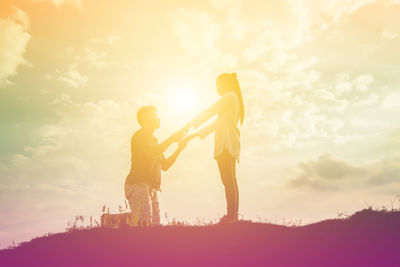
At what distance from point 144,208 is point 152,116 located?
2067 mm

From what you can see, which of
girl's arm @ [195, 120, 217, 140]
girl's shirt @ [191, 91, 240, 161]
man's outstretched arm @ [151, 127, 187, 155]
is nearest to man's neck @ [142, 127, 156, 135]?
man's outstretched arm @ [151, 127, 187, 155]

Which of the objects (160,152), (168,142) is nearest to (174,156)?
(168,142)

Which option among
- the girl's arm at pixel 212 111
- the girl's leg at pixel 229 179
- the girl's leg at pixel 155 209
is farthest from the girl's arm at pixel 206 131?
the girl's leg at pixel 155 209

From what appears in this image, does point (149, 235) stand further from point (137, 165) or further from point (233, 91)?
point (233, 91)

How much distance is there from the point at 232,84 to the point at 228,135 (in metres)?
1.31

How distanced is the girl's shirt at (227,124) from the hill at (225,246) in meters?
1.69

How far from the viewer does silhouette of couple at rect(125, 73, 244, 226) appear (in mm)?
9227

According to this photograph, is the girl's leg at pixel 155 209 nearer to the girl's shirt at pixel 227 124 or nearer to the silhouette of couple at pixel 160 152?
the silhouette of couple at pixel 160 152

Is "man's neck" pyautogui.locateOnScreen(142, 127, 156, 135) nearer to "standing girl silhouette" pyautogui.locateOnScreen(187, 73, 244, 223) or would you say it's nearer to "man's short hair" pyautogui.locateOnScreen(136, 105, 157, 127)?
"man's short hair" pyautogui.locateOnScreen(136, 105, 157, 127)

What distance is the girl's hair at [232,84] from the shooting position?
9.80m

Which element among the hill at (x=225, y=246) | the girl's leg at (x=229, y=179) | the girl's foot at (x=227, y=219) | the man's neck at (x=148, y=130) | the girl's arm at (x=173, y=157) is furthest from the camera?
the girl's arm at (x=173, y=157)

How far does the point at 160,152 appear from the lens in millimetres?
9883

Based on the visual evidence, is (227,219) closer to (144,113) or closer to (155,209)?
(155,209)

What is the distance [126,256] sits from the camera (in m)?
8.49
